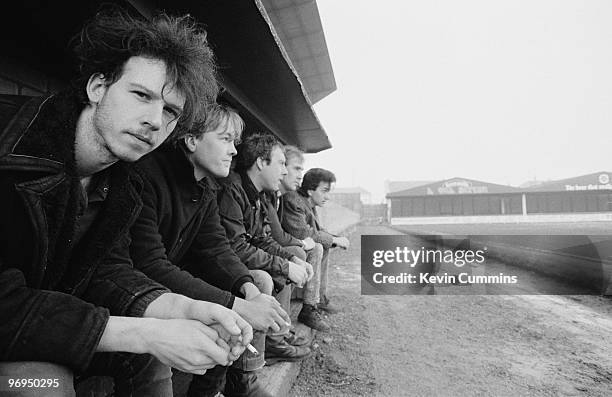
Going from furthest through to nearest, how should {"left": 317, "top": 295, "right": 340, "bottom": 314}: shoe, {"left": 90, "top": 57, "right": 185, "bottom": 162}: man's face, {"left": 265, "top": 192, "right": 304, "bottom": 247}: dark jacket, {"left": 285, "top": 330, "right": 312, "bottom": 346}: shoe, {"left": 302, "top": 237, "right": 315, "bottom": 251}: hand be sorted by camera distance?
{"left": 317, "top": 295, "right": 340, "bottom": 314}: shoe → {"left": 302, "top": 237, "right": 315, "bottom": 251}: hand → {"left": 265, "top": 192, "right": 304, "bottom": 247}: dark jacket → {"left": 285, "top": 330, "right": 312, "bottom": 346}: shoe → {"left": 90, "top": 57, "right": 185, "bottom": 162}: man's face

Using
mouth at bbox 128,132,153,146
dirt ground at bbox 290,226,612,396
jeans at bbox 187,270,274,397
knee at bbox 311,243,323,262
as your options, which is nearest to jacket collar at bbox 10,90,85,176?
mouth at bbox 128,132,153,146

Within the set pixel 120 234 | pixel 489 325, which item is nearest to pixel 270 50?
pixel 120 234

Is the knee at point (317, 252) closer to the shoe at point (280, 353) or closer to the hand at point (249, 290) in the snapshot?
the shoe at point (280, 353)

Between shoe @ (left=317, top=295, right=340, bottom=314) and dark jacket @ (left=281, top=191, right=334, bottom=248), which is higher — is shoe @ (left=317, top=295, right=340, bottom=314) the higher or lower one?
the lower one

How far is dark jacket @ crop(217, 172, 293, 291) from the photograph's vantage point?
6.76 ft

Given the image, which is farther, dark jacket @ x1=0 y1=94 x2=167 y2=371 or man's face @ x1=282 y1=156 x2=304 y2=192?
man's face @ x1=282 y1=156 x2=304 y2=192

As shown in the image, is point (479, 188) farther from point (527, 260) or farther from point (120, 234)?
point (120, 234)

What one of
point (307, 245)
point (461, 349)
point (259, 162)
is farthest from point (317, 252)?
point (461, 349)

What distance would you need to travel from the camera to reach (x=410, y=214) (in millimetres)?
29688

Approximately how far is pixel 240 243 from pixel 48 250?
1250mm

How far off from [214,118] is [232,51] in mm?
593

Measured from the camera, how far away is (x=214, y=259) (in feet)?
5.45

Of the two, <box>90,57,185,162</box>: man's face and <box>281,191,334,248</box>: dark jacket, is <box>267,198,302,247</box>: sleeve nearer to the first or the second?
<box>281,191,334,248</box>: dark jacket

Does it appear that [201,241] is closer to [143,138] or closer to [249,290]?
[249,290]
